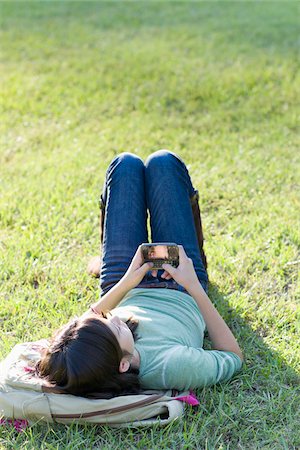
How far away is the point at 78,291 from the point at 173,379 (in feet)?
4.09

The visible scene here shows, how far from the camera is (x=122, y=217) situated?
3.49 meters

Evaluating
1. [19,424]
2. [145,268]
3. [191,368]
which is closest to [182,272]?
[145,268]

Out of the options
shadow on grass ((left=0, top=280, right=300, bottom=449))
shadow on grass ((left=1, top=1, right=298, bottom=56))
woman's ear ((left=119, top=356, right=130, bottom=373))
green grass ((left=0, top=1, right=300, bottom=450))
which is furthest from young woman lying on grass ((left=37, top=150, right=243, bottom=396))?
shadow on grass ((left=1, top=1, right=298, bottom=56))

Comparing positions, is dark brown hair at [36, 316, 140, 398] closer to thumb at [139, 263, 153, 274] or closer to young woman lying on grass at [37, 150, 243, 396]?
young woman lying on grass at [37, 150, 243, 396]

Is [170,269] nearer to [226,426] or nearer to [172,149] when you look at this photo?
[226,426]

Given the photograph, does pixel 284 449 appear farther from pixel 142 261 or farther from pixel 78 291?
pixel 78 291

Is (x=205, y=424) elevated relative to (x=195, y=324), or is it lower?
lower

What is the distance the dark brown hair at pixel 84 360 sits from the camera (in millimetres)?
2553

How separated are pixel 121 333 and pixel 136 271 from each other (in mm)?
454

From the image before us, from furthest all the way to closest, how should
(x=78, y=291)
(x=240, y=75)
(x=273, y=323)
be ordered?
1. (x=240, y=75)
2. (x=78, y=291)
3. (x=273, y=323)

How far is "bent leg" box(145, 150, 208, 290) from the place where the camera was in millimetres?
3443

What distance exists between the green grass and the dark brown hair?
0.79 ft

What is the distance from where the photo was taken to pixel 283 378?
310cm

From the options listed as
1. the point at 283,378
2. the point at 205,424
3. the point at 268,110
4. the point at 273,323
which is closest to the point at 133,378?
the point at 205,424
